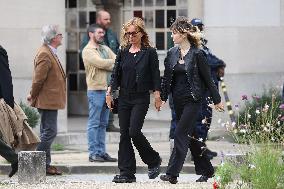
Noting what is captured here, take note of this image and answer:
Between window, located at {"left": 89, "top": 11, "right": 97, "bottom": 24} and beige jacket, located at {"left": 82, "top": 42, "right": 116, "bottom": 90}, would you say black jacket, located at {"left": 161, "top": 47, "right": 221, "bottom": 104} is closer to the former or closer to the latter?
beige jacket, located at {"left": 82, "top": 42, "right": 116, "bottom": 90}

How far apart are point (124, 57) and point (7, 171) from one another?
9.04 feet

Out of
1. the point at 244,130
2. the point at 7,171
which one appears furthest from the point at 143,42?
the point at 7,171

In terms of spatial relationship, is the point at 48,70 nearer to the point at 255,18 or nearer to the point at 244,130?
the point at 244,130

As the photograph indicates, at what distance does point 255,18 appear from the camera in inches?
770

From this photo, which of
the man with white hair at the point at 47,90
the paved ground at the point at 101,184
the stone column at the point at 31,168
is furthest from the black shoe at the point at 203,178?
the man with white hair at the point at 47,90

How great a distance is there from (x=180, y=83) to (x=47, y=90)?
2.40 m

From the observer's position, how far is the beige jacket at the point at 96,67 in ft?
51.1

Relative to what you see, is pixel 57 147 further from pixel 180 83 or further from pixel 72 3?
pixel 72 3

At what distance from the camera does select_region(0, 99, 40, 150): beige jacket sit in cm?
1391

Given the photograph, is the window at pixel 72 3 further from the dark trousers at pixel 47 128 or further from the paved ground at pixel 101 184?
the paved ground at pixel 101 184

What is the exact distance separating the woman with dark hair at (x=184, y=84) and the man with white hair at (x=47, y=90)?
6.78ft

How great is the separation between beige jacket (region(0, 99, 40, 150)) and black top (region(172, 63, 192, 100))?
85.6 inches

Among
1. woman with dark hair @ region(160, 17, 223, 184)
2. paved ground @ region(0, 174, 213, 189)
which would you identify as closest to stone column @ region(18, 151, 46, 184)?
paved ground @ region(0, 174, 213, 189)

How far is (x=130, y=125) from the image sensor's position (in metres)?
12.9
